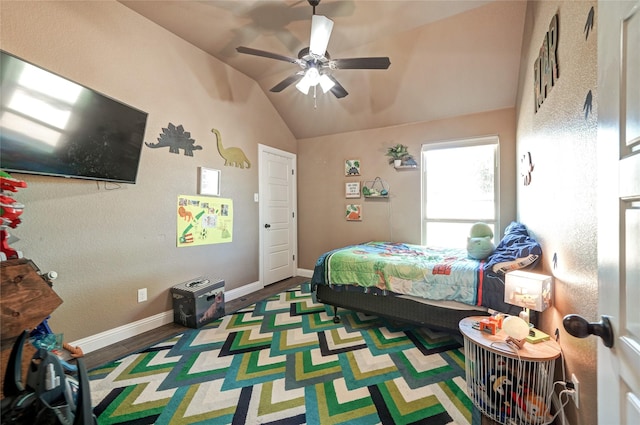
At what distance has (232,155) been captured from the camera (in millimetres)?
3404

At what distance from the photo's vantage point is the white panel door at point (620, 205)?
0.55 meters

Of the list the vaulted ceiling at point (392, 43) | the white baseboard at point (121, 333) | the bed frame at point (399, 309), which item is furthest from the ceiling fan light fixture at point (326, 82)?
the white baseboard at point (121, 333)

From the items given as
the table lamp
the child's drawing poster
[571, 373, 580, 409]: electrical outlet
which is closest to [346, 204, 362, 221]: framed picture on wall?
the child's drawing poster

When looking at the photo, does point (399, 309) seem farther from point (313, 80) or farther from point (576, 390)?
point (313, 80)

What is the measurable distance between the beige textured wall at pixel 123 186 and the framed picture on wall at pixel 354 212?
5.63ft

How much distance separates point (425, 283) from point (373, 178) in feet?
7.06

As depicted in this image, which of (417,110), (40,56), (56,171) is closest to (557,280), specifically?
(417,110)

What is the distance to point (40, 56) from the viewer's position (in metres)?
1.89

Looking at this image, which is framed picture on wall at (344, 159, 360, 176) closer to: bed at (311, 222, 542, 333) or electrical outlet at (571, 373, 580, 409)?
bed at (311, 222, 542, 333)

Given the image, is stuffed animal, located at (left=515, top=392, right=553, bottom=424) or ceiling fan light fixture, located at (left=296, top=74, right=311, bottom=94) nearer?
stuffed animal, located at (left=515, top=392, right=553, bottom=424)

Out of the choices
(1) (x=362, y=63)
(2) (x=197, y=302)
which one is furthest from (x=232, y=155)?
(1) (x=362, y=63)

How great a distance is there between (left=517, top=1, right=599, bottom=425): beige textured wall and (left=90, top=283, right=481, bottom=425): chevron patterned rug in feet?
2.29

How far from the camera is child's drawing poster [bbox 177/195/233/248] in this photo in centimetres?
286

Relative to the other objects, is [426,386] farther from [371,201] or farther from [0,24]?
[0,24]
